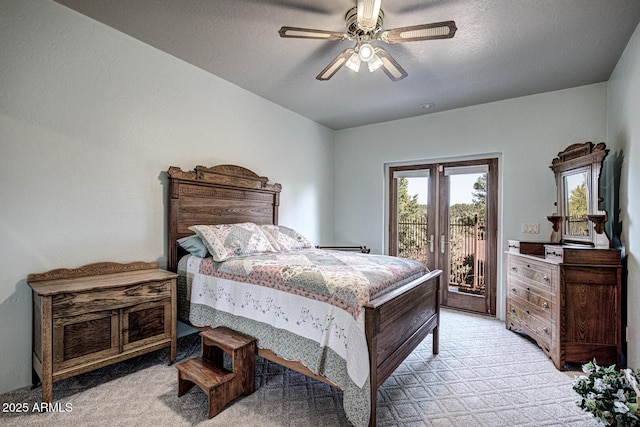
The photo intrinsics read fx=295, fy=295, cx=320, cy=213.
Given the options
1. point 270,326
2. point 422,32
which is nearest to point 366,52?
point 422,32

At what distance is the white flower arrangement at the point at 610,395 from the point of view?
1.32 m

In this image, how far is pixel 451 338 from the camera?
3.21m

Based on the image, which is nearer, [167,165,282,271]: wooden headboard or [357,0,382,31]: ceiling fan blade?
[357,0,382,31]: ceiling fan blade

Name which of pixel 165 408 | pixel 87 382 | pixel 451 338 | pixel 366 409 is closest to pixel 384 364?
pixel 366 409

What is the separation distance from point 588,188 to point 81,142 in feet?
14.8

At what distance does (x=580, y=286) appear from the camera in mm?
2549

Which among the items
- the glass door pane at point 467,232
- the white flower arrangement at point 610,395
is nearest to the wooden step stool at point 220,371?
the white flower arrangement at point 610,395

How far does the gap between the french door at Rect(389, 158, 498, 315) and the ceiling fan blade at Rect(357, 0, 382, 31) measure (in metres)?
2.78

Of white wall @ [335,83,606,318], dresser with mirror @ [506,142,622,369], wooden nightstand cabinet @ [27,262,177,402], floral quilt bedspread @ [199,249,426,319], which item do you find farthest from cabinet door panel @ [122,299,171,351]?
dresser with mirror @ [506,142,622,369]

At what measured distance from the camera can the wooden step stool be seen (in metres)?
1.89

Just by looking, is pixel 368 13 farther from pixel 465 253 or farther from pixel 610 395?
pixel 465 253

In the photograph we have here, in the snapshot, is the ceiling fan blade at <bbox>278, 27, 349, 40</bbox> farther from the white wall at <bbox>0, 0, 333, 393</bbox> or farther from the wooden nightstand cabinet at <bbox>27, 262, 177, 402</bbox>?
the wooden nightstand cabinet at <bbox>27, 262, 177, 402</bbox>

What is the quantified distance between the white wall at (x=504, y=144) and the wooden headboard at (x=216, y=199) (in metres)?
1.70

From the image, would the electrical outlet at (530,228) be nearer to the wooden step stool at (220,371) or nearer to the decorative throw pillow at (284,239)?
the decorative throw pillow at (284,239)
